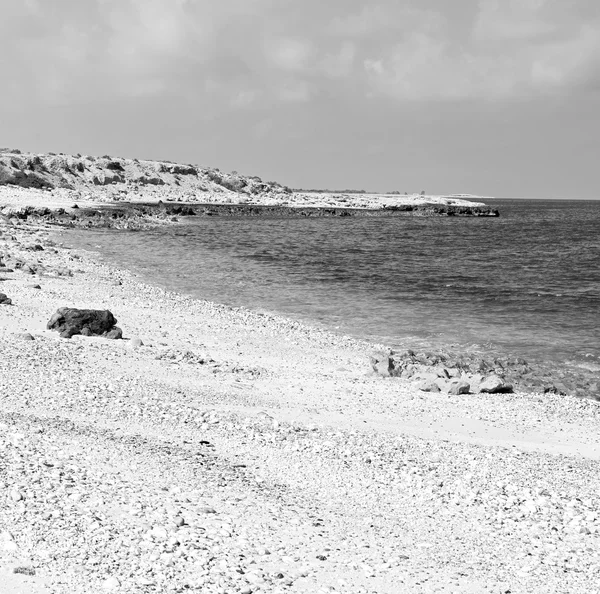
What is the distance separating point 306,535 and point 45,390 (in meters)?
5.72

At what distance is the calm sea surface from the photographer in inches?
846

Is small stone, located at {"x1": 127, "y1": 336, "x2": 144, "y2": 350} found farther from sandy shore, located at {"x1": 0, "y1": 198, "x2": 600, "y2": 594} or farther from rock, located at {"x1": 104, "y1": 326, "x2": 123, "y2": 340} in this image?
rock, located at {"x1": 104, "y1": 326, "x2": 123, "y2": 340}

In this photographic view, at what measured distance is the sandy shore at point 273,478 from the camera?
255 inches

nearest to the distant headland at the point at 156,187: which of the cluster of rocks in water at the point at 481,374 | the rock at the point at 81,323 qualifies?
the rock at the point at 81,323

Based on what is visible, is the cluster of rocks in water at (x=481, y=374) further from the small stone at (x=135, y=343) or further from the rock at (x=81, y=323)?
the rock at (x=81, y=323)

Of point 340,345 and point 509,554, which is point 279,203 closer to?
point 340,345

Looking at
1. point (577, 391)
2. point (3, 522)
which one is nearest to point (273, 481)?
point (3, 522)

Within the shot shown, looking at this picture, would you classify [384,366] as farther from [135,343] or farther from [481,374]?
[135,343]

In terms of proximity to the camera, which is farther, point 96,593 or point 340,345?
point 340,345

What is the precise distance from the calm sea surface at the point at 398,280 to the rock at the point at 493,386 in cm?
479

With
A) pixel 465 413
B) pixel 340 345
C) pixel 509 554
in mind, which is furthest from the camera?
pixel 340 345

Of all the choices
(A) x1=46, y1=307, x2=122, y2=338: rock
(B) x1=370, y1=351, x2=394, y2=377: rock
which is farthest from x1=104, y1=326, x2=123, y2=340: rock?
(B) x1=370, y1=351, x2=394, y2=377: rock

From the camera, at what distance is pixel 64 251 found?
35.8 metres

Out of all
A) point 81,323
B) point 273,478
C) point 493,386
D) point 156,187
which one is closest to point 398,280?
point 493,386
